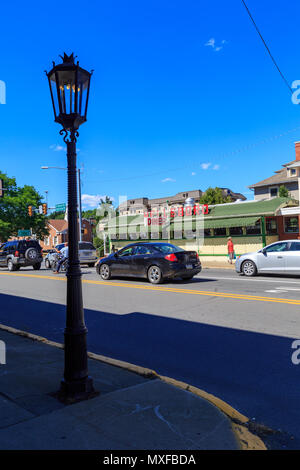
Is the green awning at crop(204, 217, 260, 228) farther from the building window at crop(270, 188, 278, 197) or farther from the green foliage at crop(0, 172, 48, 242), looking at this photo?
the green foliage at crop(0, 172, 48, 242)

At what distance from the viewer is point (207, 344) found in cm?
595

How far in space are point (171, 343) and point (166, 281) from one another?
27.4ft

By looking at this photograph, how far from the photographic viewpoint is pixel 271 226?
25906 mm

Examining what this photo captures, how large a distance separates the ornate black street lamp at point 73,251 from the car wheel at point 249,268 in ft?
42.5

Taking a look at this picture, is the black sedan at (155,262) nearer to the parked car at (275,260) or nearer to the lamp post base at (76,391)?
the parked car at (275,260)

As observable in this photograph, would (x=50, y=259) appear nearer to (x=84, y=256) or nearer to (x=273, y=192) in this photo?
(x=84, y=256)

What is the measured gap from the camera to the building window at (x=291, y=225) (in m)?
25.4

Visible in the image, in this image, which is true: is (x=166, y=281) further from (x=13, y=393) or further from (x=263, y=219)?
(x=263, y=219)

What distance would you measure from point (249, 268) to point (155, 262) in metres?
4.81

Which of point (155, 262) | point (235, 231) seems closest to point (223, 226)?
point (235, 231)

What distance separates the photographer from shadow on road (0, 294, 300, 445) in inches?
154

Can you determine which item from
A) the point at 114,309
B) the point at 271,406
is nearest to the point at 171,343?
the point at 271,406

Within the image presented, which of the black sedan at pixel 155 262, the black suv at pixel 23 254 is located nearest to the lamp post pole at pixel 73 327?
the black sedan at pixel 155 262

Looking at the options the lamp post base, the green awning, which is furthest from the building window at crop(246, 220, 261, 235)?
the lamp post base
